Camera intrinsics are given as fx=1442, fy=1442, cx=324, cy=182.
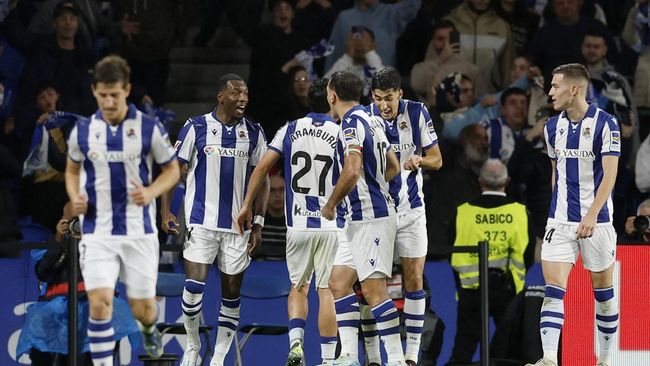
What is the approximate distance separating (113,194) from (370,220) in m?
2.23

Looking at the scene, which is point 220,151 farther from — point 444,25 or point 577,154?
point 444,25

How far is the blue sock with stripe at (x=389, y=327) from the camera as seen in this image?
35.0 ft

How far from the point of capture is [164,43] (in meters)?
16.3

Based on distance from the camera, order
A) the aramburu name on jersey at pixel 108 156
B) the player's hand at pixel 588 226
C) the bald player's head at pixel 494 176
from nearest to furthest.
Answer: the aramburu name on jersey at pixel 108 156 → the player's hand at pixel 588 226 → the bald player's head at pixel 494 176

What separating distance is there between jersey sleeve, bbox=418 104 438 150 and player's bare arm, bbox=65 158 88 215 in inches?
122

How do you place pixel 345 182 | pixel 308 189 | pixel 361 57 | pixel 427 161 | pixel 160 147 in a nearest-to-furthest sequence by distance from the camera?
pixel 160 147 < pixel 345 182 < pixel 427 161 < pixel 308 189 < pixel 361 57

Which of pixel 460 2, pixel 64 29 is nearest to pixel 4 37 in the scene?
pixel 64 29

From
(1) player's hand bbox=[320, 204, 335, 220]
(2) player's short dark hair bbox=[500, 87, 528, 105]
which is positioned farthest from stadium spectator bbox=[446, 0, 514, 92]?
(1) player's hand bbox=[320, 204, 335, 220]

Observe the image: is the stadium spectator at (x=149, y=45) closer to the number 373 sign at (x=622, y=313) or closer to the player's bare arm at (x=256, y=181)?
the player's bare arm at (x=256, y=181)

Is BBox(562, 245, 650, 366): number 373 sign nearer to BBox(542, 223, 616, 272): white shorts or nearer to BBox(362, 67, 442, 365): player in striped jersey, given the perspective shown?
BBox(542, 223, 616, 272): white shorts

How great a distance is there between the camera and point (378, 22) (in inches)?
632

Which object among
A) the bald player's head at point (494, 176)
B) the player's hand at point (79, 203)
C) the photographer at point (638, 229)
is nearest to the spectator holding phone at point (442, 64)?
the bald player's head at point (494, 176)

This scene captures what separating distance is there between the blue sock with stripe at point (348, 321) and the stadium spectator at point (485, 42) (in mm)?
5738

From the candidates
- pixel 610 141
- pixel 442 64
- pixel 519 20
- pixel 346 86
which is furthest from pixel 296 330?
pixel 519 20
